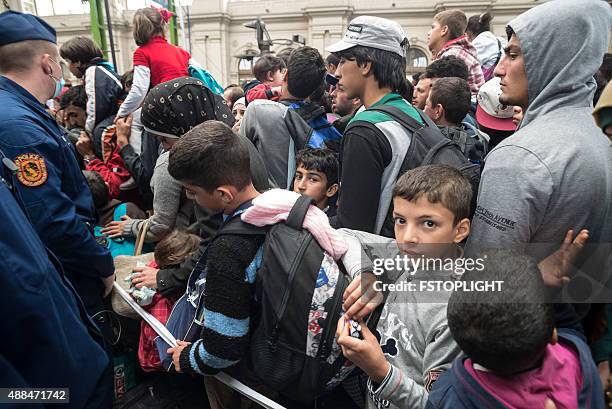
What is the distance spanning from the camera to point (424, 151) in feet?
6.30

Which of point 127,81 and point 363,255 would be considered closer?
point 363,255

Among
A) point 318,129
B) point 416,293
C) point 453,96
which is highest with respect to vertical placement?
point 453,96

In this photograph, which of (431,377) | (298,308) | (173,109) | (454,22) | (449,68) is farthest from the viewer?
(454,22)

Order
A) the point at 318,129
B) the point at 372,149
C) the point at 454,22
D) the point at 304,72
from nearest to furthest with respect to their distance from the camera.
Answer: the point at 372,149 < the point at 304,72 < the point at 318,129 < the point at 454,22

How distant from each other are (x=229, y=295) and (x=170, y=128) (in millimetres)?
1455

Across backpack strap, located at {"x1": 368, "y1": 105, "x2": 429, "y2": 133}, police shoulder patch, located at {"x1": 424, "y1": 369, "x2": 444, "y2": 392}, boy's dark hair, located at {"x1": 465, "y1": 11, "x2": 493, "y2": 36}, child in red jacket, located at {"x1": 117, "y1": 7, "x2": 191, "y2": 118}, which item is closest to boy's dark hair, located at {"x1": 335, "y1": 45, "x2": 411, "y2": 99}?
backpack strap, located at {"x1": 368, "y1": 105, "x2": 429, "y2": 133}

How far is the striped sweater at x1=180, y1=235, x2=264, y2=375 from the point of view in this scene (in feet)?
4.88

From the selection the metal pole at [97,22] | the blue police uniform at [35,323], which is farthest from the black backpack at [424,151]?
the metal pole at [97,22]

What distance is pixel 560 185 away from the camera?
4.14 ft

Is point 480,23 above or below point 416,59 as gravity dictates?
above

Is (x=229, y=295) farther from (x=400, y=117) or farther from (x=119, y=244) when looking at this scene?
(x=119, y=244)

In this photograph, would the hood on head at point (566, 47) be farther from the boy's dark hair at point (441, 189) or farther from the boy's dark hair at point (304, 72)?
the boy's dark hair at point (304, 72)

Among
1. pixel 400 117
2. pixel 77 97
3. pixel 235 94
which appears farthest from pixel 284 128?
pixel 235 94

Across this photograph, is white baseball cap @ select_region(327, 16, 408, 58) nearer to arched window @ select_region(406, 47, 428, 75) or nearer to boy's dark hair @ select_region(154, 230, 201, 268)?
boy's dark hair @ select_region(154, 230, 201, 268)
